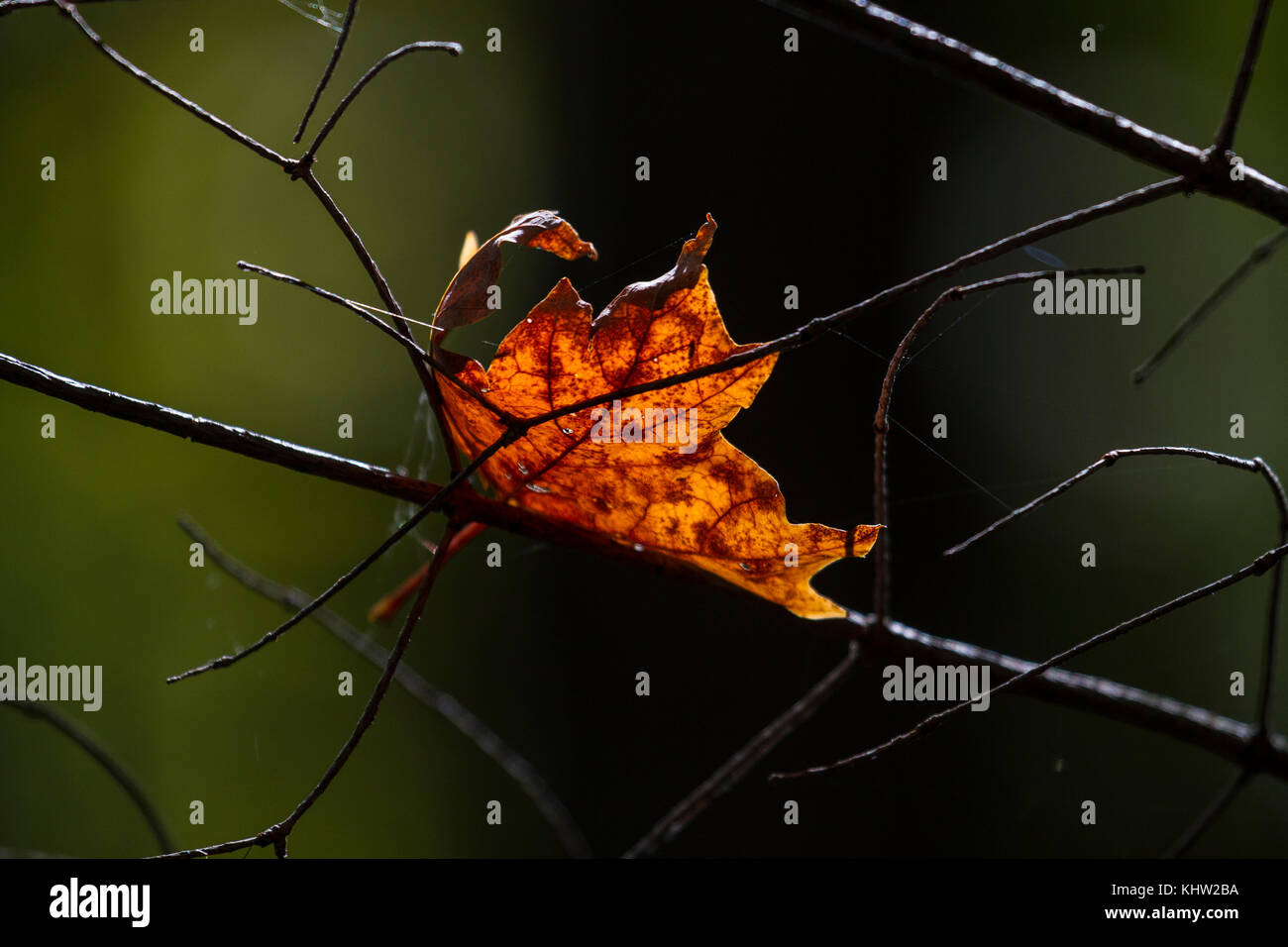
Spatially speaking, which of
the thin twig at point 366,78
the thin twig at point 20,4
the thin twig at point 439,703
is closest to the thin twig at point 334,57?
the thin twig at point 366,78

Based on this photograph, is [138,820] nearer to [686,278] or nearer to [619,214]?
[619,214]

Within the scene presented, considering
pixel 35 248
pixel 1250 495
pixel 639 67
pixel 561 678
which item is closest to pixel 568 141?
pixel 639 67

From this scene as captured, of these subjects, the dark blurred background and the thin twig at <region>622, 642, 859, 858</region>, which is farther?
the dark blurred background

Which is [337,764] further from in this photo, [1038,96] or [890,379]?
[1038,96]

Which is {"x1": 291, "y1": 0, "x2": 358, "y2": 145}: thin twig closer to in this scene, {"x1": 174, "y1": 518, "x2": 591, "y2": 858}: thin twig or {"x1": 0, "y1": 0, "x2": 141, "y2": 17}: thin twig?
{"x1": 0, "y1": 0, "x2": 141, "y2": 17}: thin twig

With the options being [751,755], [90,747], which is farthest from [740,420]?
[90,747]

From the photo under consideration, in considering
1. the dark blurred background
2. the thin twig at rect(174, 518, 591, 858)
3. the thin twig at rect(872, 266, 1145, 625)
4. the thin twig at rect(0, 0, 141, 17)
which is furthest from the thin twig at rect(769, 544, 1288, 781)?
the dark blurred background
